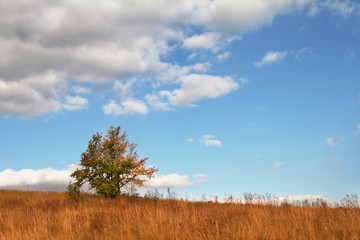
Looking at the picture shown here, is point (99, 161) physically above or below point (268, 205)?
above

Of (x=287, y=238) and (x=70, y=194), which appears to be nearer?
(x=287, y=238)

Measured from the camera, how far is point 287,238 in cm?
612

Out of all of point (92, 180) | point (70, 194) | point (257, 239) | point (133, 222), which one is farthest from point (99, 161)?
point (257, 239)

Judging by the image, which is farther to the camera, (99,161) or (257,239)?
(99,161)

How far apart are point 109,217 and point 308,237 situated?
19.3 feet

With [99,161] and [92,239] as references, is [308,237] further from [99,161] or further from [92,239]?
[99,161]

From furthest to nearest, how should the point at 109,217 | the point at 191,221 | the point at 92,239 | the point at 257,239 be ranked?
1. the point at 109,217
2. the point at 191,221
3. the point at 92,239
4. the point at 257,239

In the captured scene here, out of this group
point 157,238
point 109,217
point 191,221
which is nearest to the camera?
point 157,238

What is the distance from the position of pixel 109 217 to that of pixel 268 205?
266 inches

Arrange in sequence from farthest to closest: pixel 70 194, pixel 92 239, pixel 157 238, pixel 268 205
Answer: pixel 70 194 < pixel 268 205 < pixel 92 239 < pixel 157 238

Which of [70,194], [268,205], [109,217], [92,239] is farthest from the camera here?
[70,194]

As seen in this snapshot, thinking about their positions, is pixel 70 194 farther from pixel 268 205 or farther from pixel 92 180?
pixel 268 205

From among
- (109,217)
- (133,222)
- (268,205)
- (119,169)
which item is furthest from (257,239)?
(119,169)

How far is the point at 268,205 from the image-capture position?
42.1 ft
